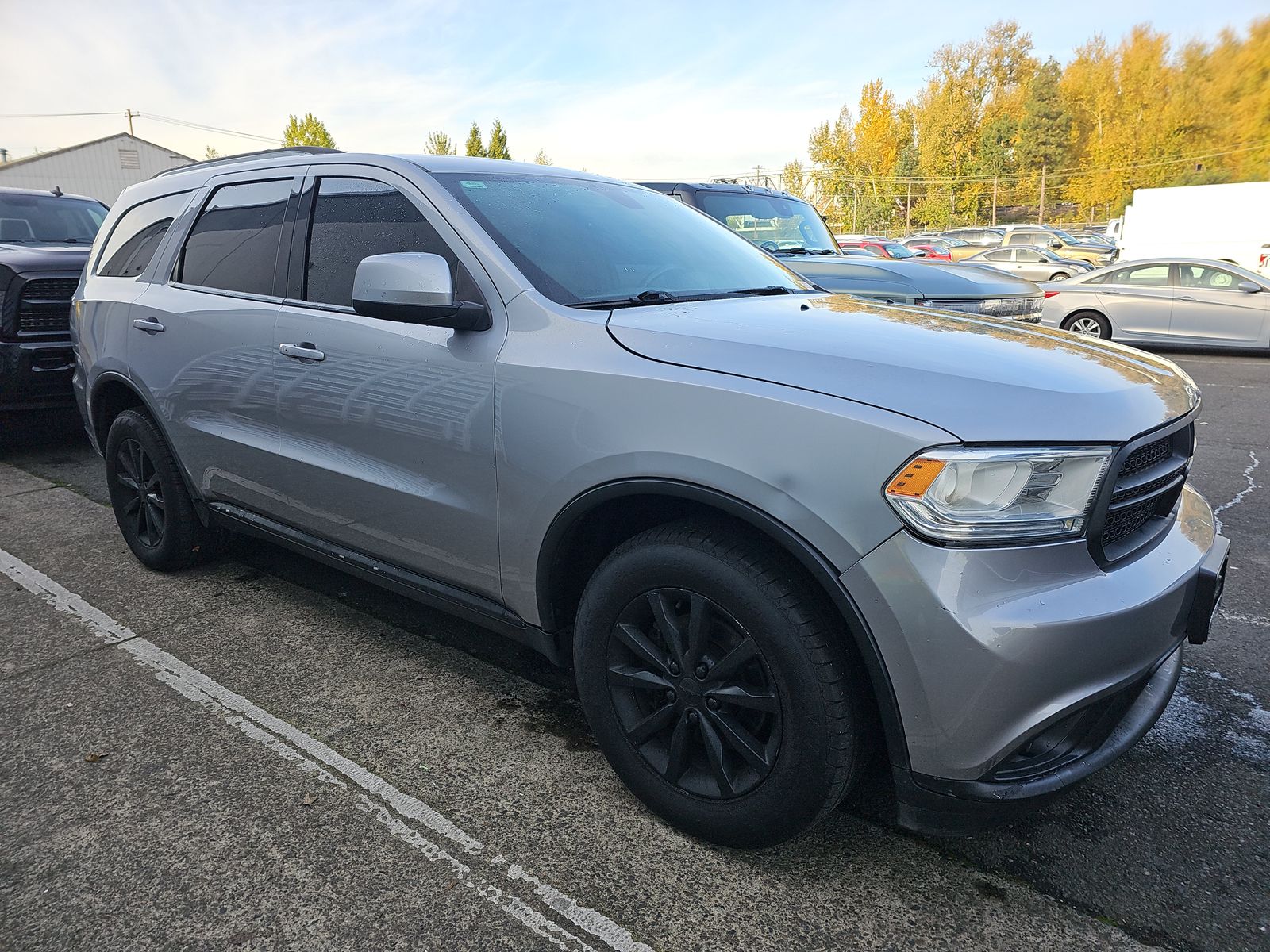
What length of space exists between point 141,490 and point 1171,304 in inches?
493

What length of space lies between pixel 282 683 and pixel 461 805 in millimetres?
1036

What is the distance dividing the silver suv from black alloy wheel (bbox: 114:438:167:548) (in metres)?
0.83

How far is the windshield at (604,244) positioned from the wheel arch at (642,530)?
64cm

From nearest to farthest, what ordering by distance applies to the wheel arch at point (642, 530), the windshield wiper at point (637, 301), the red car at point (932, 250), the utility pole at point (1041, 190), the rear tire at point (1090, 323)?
the wheel arch at point (642, 530)
the windshield wiper at point (637, 301)
the rear tire at point (1090, 323)
the red car at point (932, 250)
the utility pole at point (1041, 190)

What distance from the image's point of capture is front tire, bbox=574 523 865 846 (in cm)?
190

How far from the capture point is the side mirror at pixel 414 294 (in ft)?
7.85

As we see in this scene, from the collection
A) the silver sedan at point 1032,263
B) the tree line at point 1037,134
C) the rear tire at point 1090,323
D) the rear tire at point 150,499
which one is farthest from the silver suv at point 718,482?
the tree line at point 1037,134

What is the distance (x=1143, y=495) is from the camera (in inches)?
78.9

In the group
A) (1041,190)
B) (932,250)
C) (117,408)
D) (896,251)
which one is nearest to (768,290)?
(117,408)

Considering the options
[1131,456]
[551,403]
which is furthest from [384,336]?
[1131,456]

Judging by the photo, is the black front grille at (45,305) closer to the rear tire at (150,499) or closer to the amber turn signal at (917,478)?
the rear tire at (150,499)

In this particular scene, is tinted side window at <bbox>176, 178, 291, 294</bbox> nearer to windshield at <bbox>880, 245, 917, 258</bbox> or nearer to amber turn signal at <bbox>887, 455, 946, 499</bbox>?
amber turn signal at <bbox>887, 455, 946, 499</bbox>

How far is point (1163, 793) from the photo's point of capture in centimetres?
243

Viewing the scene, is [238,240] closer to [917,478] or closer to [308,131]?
[917,478]
